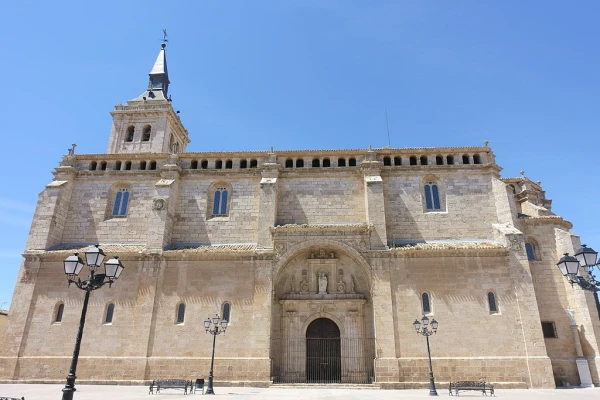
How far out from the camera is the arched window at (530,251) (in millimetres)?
23531

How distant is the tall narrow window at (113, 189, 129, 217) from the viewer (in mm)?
25344

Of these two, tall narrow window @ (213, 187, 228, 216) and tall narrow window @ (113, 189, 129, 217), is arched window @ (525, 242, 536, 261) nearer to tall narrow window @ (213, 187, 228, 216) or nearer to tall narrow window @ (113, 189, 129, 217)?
tall narrow window @ (213, 187, 228, 216)

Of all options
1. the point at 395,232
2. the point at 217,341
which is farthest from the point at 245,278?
the point at 395,232

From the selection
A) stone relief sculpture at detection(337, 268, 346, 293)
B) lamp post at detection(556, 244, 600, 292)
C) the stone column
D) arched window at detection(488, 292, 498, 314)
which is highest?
the stone column

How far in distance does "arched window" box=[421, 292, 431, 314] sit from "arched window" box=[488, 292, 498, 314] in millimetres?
3096

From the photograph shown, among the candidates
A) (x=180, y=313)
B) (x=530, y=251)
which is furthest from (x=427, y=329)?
(x=180, y=313)

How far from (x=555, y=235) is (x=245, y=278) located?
18.1 meters

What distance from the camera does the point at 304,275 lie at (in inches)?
919

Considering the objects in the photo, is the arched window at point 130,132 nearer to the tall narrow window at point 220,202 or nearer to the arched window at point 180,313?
the tall narrow window at point 220,202

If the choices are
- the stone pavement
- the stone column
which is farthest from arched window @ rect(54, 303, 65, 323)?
the stone column

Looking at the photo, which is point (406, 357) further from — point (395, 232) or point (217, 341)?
point (217, 341)

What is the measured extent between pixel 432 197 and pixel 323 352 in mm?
11080

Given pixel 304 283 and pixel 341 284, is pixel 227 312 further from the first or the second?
pixel 341 284

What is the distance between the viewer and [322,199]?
2472 centimetres
